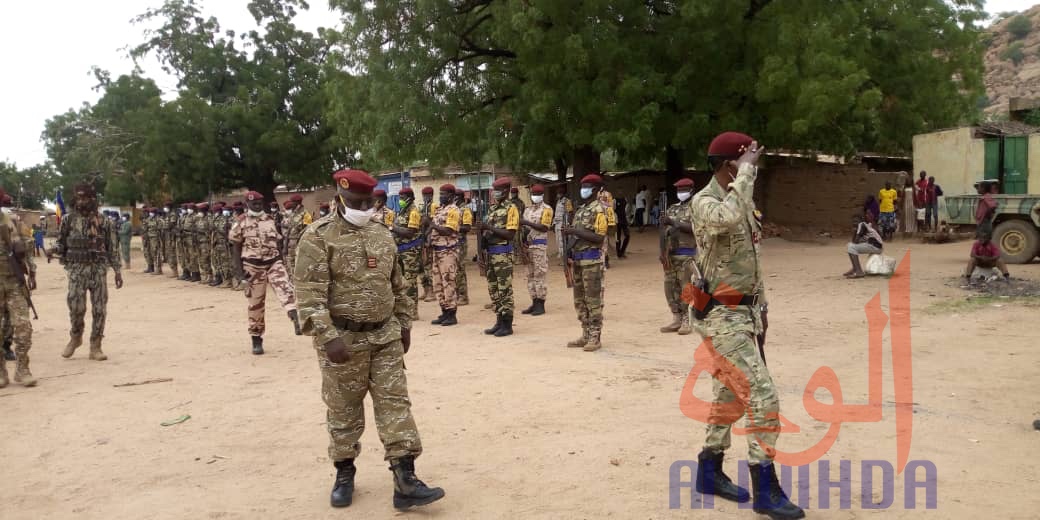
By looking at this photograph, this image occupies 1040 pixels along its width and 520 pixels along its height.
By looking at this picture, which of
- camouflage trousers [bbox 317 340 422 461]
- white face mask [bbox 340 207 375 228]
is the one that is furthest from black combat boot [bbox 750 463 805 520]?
white face mask [bbox 340 207 375 228]

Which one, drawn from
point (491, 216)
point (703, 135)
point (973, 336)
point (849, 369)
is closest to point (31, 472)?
point (491, 216)

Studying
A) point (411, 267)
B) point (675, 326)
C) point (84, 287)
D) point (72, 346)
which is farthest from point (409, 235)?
point (72, 346)

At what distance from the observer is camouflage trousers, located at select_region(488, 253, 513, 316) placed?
9516 millimetres

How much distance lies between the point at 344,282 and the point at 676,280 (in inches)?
227

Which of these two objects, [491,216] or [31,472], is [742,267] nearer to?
[31,472]

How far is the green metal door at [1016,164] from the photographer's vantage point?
59.3 ft

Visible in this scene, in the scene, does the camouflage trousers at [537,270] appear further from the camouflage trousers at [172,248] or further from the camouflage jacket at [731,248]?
the camouflage trousers at [172,248]

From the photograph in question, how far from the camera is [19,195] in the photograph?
52219 mm

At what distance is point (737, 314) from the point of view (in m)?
3.84

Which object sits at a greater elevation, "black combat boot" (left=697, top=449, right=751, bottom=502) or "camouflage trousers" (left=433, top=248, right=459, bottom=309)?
"camouflage trousers" (left=433, top=248, right=459, bottom=309)

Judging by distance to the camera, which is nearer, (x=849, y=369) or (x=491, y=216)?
(x=849, y=369)

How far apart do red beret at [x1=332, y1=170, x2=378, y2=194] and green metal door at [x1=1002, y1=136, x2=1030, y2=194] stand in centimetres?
1925

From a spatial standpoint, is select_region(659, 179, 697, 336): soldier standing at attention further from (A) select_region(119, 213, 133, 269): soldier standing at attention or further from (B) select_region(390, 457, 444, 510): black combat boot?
(A) select_region(119, 213, 133, 269): soldier standing at attention

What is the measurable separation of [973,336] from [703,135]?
9556 millimetres
